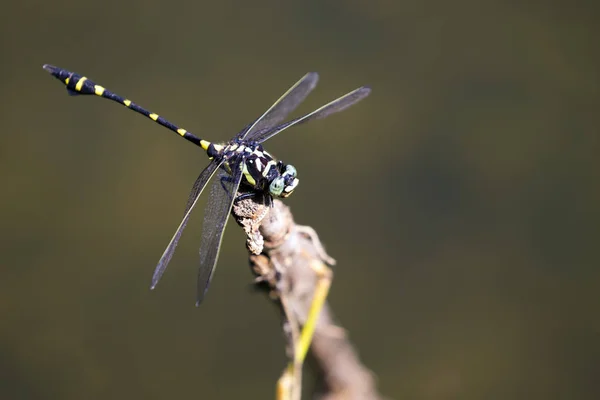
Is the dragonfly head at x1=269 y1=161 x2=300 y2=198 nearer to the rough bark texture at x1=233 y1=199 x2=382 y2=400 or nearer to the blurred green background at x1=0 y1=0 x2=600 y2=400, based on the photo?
the rough bark texture at x1=233 y1=199 x2=382 y2=400

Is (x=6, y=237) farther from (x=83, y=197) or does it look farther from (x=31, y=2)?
(x=31, y=2)

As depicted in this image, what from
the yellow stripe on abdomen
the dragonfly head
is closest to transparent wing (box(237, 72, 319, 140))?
the dragonfly head

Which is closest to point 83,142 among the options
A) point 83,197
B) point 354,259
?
point 83,197

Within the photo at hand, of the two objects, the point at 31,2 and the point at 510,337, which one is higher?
the point at 31,2

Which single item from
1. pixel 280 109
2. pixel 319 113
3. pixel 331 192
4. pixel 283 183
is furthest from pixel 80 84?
pixel 331 192

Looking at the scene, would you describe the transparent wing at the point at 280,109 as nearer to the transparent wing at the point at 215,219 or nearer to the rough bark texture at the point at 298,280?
the transparent wing at the point at 215,219

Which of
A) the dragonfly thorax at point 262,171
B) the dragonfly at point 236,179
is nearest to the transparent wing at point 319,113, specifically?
the dragonfly at point 236,179

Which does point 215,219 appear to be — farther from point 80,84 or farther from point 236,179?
point 80,84
